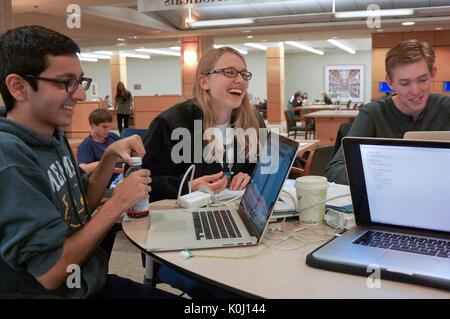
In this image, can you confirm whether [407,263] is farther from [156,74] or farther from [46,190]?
[156,74]

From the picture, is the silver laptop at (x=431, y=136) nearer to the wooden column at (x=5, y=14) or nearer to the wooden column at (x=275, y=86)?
the wooden column at (x=5, y=14)

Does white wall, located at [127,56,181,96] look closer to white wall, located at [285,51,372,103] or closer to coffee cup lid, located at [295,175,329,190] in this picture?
white wall, located at [285,51,372,103]

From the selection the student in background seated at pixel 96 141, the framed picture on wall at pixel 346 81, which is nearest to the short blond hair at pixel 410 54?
the student in background seated at pixel 96 141

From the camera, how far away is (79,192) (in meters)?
1.43

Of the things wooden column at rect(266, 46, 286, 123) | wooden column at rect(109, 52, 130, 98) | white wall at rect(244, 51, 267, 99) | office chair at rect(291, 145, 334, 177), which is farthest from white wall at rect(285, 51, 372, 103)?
office chair at rect(291, 145, 334, 177)

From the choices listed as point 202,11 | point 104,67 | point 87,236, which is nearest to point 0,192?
point 87,236

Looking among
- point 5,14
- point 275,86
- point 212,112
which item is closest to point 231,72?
point 212,112

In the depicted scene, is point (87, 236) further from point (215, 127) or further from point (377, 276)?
point (215, 127)

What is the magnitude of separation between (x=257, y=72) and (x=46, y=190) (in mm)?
19979

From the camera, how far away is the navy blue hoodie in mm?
1016

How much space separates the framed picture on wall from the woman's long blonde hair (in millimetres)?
18349

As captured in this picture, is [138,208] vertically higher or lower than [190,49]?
lower

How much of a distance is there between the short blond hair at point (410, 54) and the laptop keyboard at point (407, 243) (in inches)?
38.1

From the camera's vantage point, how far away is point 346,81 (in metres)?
20.0
